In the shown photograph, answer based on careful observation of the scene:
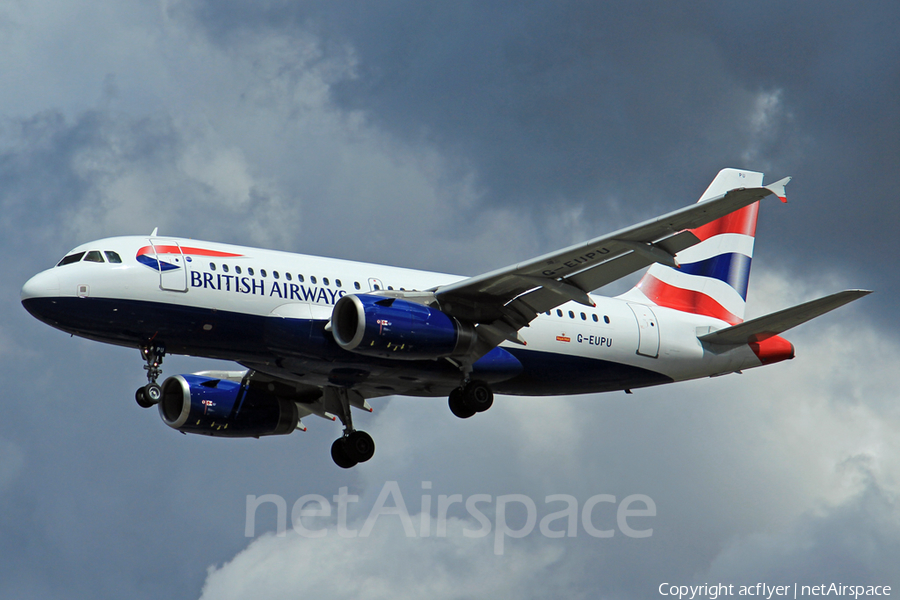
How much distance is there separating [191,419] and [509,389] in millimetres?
10301

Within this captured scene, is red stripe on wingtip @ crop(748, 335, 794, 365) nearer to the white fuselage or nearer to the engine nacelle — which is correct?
the white fuselage

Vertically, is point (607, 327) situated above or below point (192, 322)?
above

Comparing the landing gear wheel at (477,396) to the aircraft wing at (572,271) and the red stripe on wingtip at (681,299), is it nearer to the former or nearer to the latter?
the aircraft wing at (572,271)

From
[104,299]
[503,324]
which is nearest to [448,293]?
[503,324]

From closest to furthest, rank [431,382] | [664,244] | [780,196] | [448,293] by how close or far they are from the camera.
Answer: [780,196] < [664,244] < [448,293] < [431,382]

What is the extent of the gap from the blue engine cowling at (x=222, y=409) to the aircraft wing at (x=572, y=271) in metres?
8.73

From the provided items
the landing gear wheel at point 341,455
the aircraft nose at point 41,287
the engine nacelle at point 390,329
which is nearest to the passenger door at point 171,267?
the aircraft nose at point 41,287

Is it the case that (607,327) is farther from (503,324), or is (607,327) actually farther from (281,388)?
(281,388)

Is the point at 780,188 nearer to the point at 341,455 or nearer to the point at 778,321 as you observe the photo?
the point at 778,321

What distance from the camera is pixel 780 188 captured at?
88.2ft

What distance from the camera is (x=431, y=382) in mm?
35312

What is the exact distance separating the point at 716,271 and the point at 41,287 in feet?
76.0

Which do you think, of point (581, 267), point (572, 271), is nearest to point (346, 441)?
point (572, 271)

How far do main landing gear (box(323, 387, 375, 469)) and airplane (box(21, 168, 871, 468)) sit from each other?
6cm
